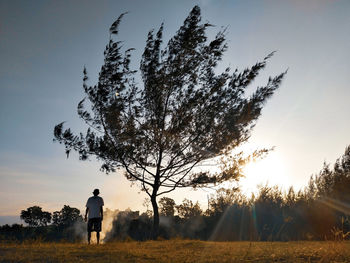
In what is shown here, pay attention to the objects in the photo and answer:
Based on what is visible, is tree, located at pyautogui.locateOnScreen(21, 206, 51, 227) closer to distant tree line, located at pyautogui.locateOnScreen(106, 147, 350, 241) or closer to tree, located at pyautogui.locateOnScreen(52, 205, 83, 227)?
tree, located at pyautogui.locateOnScreen(52, 205, 83, 227)

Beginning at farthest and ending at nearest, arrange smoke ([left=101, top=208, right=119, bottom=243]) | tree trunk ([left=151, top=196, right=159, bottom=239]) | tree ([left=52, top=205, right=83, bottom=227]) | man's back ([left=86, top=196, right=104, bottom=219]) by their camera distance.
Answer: tree ([left=52, top=205, right=83, bottom=227]), smoke ([left=101, top=208, right=119, bottom=243]), tree trunk ([left=151, top=196, right=159, bottom=239]), man's back ([left=86, top=196, right=104, bottom=219])

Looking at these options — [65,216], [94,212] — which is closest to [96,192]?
[94,212]

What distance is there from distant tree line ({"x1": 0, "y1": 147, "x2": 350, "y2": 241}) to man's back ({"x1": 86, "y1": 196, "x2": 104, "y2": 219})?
1882 mm

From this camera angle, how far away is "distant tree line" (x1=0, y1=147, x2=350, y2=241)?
16.7 metres

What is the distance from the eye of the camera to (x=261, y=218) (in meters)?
19.1

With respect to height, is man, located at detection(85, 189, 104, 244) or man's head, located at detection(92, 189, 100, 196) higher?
man's head, located at detection(92, 189, 100, 196)

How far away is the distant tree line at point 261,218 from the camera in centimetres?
1669

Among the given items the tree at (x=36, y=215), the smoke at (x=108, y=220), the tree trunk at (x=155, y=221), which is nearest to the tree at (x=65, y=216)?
the tree at (x=36, y=215)

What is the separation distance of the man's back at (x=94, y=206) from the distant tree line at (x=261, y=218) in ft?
6.17

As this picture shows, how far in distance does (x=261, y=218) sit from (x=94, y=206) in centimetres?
1078

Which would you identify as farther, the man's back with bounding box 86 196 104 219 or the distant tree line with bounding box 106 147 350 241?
the distant tree line with bounding box 106 147 350 241

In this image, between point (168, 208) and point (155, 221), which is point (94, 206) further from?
point (168, 208)

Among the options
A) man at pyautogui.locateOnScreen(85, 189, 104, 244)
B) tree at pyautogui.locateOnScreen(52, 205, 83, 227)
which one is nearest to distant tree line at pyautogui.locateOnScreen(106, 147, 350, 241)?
man at pyautogui.locateOnScreen(85, 189, 104, 244)

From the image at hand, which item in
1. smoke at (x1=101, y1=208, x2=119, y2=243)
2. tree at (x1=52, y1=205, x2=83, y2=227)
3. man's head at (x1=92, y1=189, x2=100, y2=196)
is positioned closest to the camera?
man's head at (x1=92, y1=189, x2=100, y2=196)
